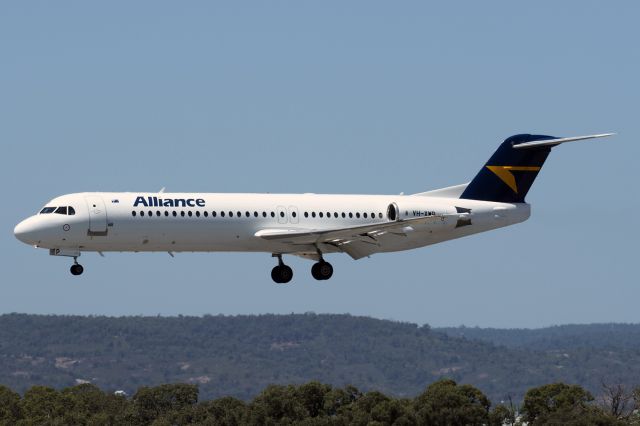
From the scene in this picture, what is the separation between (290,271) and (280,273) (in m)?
0.59

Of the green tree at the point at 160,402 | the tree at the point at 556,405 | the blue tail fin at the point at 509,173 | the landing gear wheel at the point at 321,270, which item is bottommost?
the tree at the point at 556,405

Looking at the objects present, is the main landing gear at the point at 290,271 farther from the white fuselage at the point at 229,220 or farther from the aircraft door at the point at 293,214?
the aircraft door at the point at 293,214

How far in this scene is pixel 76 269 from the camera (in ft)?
210

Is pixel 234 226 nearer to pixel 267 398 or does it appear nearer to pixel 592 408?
pixel 592 408

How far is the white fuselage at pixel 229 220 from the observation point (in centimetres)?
6334

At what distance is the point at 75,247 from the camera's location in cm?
6366

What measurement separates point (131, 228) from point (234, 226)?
529 centimetres

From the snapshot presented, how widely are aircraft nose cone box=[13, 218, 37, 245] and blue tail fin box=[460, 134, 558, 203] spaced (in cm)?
2402

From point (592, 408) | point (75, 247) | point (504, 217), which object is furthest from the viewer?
point (592, 408)

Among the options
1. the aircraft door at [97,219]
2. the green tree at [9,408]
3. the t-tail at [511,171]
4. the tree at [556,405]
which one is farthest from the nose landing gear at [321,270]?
the green tree at [9,408]

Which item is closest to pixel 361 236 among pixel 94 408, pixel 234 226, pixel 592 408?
pixel 234 226

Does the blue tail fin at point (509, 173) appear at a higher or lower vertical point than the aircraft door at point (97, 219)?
higher

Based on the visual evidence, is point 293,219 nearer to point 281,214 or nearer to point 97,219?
point 281,214

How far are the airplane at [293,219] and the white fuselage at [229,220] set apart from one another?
0.05 metres
